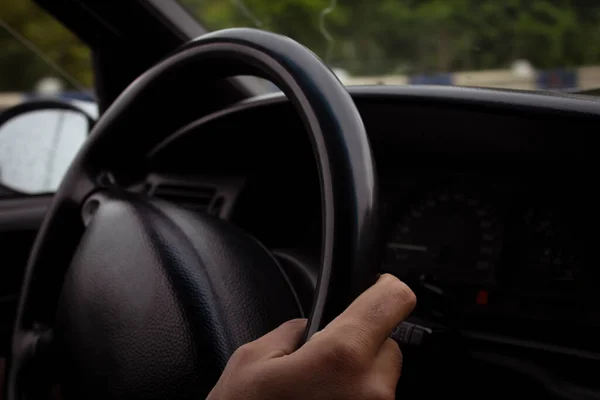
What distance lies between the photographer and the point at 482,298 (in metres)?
1.39

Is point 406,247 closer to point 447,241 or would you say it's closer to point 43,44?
point 447,241

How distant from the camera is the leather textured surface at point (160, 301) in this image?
37.1 inches

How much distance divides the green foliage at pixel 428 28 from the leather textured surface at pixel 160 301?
75 centimetres

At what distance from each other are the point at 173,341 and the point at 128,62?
140 centimetres

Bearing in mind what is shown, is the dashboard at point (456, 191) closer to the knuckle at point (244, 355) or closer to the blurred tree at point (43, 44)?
the knuckle at point (244, 355)

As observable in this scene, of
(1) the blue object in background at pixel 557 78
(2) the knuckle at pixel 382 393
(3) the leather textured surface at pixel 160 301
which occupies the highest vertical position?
(2) the knuckle at pixel 382 393

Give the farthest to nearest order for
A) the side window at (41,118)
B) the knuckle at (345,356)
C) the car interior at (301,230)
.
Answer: the side window at (41,118)
the car interior at (301,230)
the knuckle at (345,356)

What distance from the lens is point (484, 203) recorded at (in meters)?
1.49

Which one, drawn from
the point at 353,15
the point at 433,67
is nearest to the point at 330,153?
the point at 433,67

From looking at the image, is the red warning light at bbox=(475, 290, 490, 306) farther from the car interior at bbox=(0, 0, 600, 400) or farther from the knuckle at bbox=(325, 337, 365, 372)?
the knuckle at bbox=(325, 337, 365, 372)

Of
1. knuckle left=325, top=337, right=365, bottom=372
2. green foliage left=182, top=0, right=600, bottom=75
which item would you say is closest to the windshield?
green foliage left=182, top=0, right=600, bottom=75

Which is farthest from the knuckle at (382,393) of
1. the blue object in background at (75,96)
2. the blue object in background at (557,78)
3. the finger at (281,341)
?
the blue object in background at (75,96)

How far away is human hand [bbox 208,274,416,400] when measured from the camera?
0.62 m

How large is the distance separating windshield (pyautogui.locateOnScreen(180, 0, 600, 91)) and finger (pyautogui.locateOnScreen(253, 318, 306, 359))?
98 centimetres
